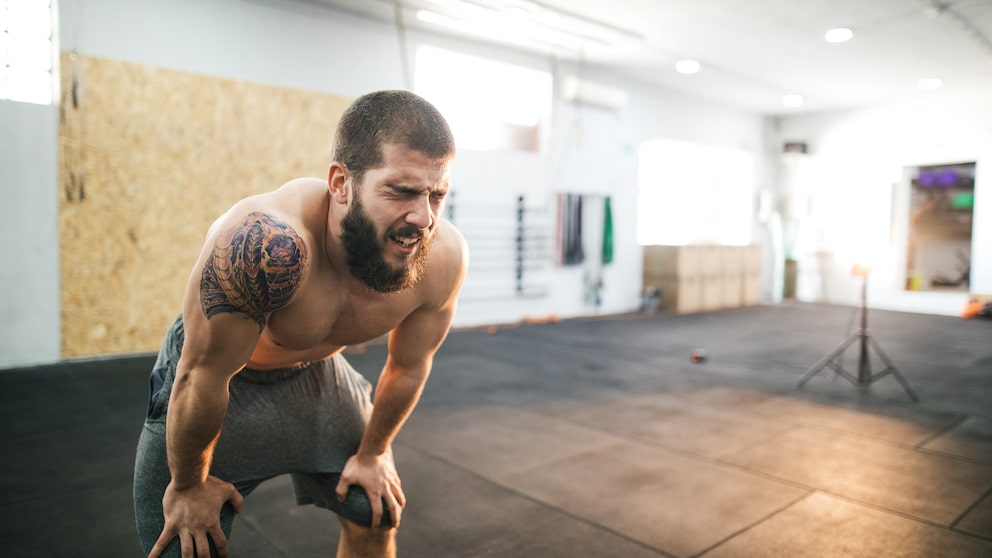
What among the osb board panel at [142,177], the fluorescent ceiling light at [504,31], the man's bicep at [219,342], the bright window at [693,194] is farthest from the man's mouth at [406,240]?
the bright window at [693,194]

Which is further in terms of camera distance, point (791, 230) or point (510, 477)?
point (791, 230)

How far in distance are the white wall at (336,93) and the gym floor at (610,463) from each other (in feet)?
3.74

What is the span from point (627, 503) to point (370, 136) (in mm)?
1827

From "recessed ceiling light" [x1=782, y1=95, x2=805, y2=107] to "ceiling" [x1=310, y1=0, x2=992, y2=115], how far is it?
294 mm

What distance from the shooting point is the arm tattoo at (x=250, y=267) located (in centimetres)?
105

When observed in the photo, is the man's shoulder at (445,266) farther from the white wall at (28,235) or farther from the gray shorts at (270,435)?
the white wall at (28,235)

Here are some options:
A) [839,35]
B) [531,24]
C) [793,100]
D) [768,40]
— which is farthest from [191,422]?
[793,100]

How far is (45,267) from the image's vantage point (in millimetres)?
4543

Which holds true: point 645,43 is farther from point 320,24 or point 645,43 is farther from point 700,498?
point 700,498

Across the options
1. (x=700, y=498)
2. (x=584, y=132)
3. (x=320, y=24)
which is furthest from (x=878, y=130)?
(x=700, y=498)

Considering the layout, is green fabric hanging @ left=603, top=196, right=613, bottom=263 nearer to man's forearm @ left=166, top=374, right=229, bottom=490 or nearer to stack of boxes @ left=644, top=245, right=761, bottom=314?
stack of boxes @ left=644, top=245, right=761, bottom=314

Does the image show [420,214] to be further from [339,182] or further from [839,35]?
Answer: [839,35]

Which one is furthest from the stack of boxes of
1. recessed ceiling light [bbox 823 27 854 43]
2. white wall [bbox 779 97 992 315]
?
recessed ceiling light [bbox 823 27 854 43]

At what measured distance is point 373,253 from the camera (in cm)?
120
